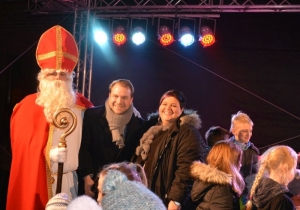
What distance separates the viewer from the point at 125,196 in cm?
160

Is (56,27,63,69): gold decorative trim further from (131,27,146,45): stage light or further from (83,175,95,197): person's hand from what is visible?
(131,27,146,45): stage light

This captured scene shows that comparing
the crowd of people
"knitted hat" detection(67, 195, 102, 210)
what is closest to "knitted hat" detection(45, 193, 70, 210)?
"knitted hat" detection(67, 195, 102, 210)

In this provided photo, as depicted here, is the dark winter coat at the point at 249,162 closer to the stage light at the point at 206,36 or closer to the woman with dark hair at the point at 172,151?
the woman with dark hair at the point at 172,151

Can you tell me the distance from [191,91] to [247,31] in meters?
1.31

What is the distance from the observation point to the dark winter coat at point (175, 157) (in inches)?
135

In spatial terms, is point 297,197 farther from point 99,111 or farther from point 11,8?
point 11,8

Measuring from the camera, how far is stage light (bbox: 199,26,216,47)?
6539 mm

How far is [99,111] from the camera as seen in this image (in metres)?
3.64

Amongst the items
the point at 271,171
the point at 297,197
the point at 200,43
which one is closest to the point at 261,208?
the point at 271,171

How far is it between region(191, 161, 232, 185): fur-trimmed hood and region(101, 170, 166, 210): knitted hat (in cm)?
180

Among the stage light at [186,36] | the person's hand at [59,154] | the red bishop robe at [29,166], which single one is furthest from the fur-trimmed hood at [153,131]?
the stage light at [186,36]

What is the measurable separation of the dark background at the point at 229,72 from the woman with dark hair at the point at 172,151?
3445 mm

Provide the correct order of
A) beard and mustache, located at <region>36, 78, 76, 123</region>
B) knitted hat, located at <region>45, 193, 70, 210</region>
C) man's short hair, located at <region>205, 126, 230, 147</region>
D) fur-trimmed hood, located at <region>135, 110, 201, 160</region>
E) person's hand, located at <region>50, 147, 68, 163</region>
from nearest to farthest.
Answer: knitted hat, located at <region>45, 193, 70, 210</region>
person's hand, located at <region>50, 147, 68, 163</region>
beard and mustache, located at <region>36, 78, 76, 123</region>
fur-trimmed hood, located at <region>135, 110, 201, 160</region>
man's short hair, located at <region>205, 126, 230, 147</region>

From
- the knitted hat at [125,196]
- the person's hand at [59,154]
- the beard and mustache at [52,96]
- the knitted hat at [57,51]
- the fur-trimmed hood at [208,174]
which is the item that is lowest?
the fur-trimmed hood at [208,174]
